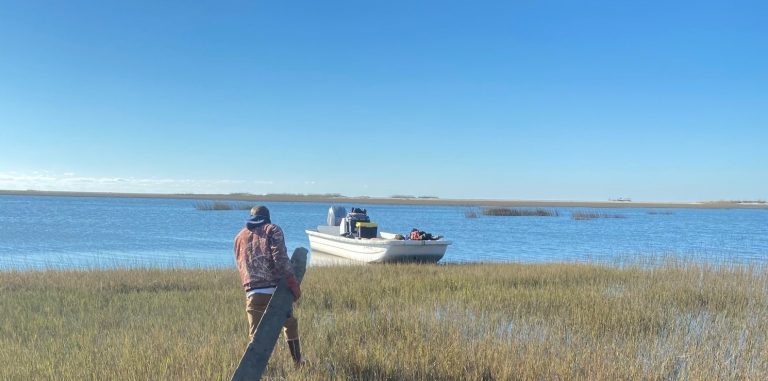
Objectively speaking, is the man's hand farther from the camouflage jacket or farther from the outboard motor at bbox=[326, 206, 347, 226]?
the outboard motor at bbox=[326, 206, 347, 226]

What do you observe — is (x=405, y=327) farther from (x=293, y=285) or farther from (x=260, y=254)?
(x=293, y=285)

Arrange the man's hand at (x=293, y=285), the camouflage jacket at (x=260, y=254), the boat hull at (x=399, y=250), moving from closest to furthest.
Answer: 1. the man's hand at (x=293, y=285)
2. the camouflage jacket at (x=260, y=254)
3. the boat hull at (x=399, y=250)

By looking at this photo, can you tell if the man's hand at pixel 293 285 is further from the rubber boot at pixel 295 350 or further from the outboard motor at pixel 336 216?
the outboard motor at pixel 336 216

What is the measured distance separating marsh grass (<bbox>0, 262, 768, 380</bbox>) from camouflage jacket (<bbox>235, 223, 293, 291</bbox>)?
2.96ft

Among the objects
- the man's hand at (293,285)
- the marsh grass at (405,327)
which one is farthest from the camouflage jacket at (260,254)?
the marsh grass at (405,327)

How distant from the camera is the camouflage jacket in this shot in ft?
17.4

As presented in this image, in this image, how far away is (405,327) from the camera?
7.37 metres

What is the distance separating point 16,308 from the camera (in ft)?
29.8

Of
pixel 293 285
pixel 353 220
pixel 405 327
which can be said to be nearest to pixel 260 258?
pixel 293 285

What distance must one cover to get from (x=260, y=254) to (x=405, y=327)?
2.68m

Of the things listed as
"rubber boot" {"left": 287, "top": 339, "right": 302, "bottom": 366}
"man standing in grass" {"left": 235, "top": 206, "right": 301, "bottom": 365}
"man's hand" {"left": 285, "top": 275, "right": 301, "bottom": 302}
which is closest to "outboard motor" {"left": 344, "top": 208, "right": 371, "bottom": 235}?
"rubber boot" {"left": 287, "top": 339, "right": 302, "bottom": 366}

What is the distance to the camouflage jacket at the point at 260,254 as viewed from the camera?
5309 mm

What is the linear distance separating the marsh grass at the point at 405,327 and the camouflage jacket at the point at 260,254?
35.5 inches

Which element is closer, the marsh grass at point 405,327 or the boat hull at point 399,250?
the marsh grass at point 405,327
